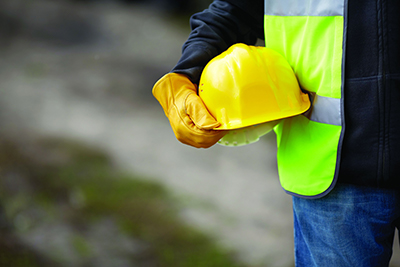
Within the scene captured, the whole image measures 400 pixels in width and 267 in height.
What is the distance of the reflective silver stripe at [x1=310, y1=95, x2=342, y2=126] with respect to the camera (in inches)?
26.4

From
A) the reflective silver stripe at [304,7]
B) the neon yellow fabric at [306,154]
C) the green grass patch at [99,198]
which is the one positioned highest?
the reflective silver stripe at [304,7]

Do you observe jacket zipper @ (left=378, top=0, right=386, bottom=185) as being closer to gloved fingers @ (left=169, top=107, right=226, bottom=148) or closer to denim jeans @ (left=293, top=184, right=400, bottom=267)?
denim jeans @ (left=293, top=184, right=400, bottom=267)

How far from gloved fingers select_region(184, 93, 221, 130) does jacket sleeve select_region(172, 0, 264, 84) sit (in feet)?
0.30

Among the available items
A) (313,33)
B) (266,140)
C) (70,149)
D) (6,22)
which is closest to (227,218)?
(266,140)

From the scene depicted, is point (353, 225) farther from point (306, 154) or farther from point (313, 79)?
point (313, 79)

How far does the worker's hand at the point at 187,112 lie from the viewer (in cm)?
75

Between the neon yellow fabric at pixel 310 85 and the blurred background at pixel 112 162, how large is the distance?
51.7 inches

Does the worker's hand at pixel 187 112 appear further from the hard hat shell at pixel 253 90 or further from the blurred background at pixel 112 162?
the blurred background at pixel 112 162

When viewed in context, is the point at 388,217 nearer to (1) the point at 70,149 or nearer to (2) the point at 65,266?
(2) the point at 65,266

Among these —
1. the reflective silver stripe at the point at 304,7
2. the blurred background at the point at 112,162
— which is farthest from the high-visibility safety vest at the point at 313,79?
the blurred background at the point at 112,162

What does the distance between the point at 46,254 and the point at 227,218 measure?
46.0 inches

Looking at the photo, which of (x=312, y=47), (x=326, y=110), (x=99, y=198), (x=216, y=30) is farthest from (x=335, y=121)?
(x=99, y=198)

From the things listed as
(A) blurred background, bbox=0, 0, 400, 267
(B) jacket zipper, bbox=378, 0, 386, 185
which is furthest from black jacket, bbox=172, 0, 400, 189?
(A) blurred background, bbox=0, 0, 400, 267

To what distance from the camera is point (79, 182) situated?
227cm
